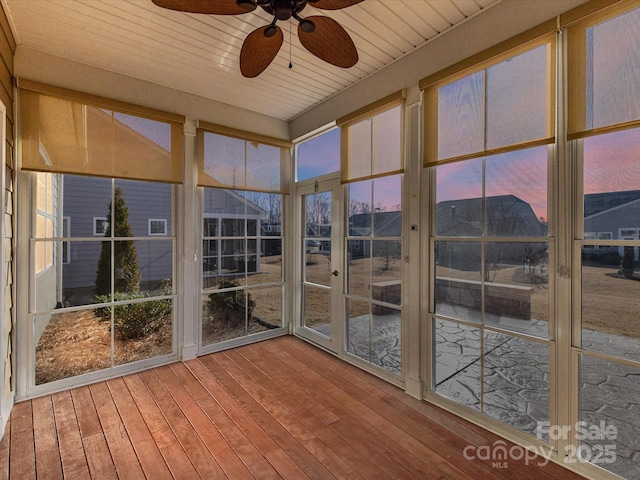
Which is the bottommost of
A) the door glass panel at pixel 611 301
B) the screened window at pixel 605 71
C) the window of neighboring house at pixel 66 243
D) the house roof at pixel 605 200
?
the door glass panel at pixel 611 301

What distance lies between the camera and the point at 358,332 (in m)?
3.00

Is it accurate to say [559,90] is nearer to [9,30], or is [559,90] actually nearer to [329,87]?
[329,87]

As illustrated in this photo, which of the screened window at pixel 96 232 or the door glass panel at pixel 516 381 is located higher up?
the screened window at pixel 96 232

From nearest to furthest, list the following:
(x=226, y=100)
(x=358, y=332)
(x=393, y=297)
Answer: (x=393, y=297), (x=358, y=332), (x=226, y=100)

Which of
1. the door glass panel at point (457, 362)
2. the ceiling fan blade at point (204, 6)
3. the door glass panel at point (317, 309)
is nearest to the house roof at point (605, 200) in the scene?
the door glass panel at point (457, 362)

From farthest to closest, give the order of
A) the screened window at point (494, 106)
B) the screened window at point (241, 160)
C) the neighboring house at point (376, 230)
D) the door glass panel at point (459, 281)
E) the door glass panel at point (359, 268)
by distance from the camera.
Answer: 1. the screened window at point (241, 160)
2. the door glass panel at point (359, 268)
3. the neighboring house at point (376, 230)
4. the door glass panel at point (459, 281)
5. the screened window at point (494, 106)

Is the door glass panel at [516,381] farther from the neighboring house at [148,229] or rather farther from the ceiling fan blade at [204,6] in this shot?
the neighboring house at [148,229]

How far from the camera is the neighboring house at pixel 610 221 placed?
1512 millimetres

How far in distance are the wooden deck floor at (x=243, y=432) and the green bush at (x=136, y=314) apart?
0.41 m

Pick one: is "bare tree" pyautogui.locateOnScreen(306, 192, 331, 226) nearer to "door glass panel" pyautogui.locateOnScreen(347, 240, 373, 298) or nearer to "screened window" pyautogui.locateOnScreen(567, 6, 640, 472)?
"door glass panel" pyautogui.locateOnScreen(347, 240, 373, 298)

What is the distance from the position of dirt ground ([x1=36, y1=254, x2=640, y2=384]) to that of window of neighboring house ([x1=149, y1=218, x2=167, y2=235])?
0.84m

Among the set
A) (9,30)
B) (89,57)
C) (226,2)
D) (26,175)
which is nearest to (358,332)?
(226,2)

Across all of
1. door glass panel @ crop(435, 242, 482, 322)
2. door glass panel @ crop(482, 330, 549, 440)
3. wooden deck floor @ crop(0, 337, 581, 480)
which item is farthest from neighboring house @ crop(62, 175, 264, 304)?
door glass panel @ crop(482, 330, 549, 440)

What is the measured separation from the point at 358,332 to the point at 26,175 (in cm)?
312
